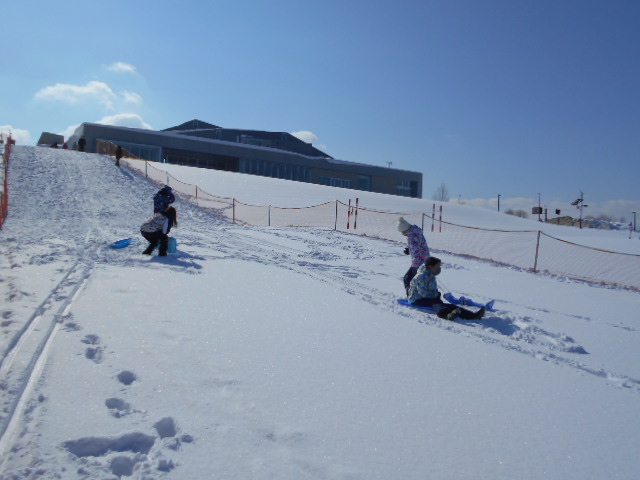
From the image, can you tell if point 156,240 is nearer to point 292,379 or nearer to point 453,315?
point 453,315

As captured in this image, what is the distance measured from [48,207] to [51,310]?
16.0 m

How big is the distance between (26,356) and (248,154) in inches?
2234

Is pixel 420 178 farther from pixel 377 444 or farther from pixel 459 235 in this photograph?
pixel 377 444

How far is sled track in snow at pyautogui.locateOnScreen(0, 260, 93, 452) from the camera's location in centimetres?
302

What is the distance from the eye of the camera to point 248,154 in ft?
194

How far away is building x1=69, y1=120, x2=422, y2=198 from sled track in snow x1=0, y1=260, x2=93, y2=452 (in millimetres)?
44978

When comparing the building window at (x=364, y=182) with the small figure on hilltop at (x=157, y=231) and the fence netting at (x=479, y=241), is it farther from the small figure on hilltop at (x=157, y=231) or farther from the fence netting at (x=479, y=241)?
the small figure on hilltop at (x=157, y=231)

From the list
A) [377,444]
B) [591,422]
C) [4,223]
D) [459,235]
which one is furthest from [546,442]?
[459,235]

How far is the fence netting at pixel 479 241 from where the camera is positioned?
13.4 meters

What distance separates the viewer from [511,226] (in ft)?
107

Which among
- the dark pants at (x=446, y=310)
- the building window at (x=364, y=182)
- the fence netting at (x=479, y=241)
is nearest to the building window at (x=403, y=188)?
the building window at (x=364, y=182)

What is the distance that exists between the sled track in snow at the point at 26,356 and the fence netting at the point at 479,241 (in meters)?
11.4

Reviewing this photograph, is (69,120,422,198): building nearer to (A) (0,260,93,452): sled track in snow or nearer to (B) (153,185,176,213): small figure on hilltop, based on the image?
(B) (153,185,176,213): small figure on hilltop

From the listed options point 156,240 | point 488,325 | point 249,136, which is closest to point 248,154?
point 249,136
